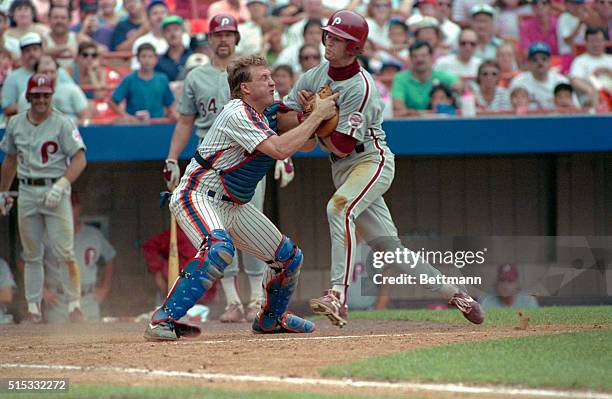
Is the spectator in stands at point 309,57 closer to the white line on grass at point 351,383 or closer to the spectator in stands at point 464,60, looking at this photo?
the spectator in stands at point 464,60

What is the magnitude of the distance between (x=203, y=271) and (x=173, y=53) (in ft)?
19.1

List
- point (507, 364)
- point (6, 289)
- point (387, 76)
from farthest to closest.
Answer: point (387, 76) → point (6, 289) → point (507, 364)

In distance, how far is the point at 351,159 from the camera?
666cm

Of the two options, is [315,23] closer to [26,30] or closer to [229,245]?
[26,30]

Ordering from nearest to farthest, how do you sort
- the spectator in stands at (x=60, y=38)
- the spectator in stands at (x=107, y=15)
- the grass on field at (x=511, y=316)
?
the grass on field at (x=511, y=316)
the spectator in stands at (x=60, y=38)
the spectator in stands at (x=107, y=15)

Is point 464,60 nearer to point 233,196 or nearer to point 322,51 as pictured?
point 322,51

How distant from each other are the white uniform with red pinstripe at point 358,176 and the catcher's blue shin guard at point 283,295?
25 cm

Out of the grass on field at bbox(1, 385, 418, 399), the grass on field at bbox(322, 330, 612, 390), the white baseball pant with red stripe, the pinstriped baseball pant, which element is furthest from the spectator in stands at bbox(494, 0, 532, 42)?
the grass on field at bbox(1, 385, 418, 399)

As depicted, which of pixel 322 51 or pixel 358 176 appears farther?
pixel 322 51

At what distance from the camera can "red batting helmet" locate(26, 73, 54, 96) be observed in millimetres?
8844

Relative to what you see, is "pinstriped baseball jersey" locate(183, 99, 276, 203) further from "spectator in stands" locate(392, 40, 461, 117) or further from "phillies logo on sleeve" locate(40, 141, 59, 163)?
"spectator in stands" locate(392, 40, 461, 117)

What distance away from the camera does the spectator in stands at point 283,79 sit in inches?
387

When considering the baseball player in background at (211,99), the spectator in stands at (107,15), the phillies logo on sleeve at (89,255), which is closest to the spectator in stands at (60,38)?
the spectator in stands at (107,15)

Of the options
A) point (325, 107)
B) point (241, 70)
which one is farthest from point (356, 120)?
point (241, 70)
